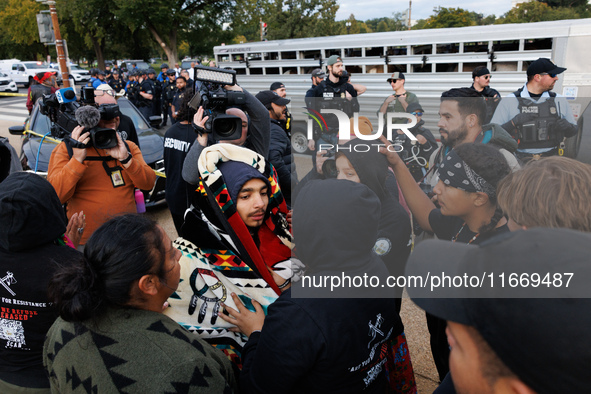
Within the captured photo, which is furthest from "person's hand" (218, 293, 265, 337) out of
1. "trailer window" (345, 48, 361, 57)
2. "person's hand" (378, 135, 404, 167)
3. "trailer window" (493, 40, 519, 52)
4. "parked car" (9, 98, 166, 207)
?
"trailer window" (345, 48, 361, 57)

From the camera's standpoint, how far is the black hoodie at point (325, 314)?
1291mm

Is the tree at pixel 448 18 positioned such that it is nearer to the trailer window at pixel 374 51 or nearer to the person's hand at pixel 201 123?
the trailer window at pixel 374 51

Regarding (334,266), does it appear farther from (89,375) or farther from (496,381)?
(89,375)

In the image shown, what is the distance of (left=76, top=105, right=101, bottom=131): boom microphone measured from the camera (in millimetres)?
3021

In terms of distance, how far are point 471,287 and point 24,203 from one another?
1.75 m

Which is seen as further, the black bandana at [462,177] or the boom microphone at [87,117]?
the boom microphone at [87,117]

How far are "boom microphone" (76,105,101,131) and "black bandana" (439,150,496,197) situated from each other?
2.61 metres

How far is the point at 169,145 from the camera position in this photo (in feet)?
11.7

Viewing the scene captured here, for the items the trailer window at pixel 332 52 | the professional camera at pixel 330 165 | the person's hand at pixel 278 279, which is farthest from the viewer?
the trailer window at pixel 332 52

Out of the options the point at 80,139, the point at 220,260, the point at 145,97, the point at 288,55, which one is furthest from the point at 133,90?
the point at 220,260

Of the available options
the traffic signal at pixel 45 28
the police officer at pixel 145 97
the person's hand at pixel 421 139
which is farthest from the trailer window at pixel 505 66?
the traffic signal at pixel 45 28

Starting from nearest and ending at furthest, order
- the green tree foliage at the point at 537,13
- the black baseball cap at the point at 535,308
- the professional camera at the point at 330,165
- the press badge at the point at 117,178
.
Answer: the black baseball cap at the point at 535,308
the professional camera at the point at 330,165
the press badge at the point at 117,178
the green tree foliage at the point at 537,13

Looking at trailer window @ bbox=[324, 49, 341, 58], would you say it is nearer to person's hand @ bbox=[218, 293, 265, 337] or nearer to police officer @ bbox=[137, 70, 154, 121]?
police officer @ bbox=[137, 70, 154, 121]

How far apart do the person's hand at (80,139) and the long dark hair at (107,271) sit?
177cm
